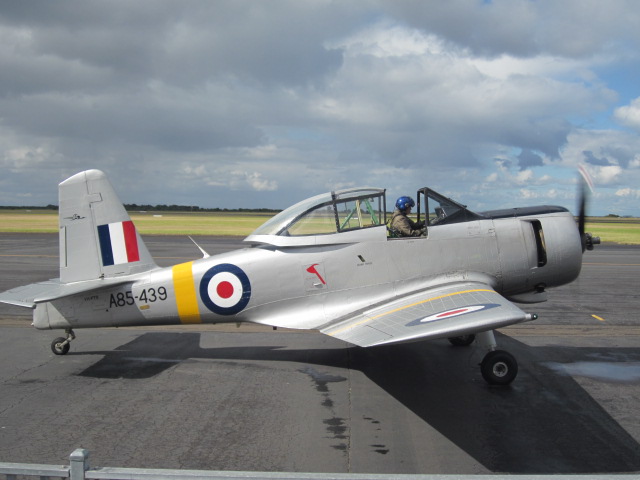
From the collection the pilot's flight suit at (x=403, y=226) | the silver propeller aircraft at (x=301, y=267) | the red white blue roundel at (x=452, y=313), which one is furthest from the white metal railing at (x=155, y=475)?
the pilot's flight suit at (x=403, y=226)

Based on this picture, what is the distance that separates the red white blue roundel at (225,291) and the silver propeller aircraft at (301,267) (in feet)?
0.05

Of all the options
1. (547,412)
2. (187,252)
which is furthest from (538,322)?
(187,252)

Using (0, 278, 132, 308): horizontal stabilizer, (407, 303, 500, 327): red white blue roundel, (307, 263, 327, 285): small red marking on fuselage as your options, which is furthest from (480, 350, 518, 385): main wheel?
(0, 278, 132, 308): horizontal stabilizer

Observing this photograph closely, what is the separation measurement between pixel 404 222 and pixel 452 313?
7.12 ft

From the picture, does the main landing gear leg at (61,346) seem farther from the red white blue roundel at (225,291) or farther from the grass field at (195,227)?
the grass field at (195,227)

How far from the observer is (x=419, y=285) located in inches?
292

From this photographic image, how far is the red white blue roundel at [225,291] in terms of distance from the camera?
746 centimetres

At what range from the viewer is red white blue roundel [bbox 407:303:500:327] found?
5.97 metres

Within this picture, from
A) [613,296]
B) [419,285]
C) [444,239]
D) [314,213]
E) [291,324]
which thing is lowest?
[613,296]

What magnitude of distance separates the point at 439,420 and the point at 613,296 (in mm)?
10345

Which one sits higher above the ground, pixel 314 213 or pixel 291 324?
pixel 314 213

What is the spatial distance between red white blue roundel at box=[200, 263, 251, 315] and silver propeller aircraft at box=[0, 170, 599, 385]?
0.01 metres

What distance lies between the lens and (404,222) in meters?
7.86

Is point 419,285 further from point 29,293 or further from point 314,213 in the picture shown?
point 29,293
